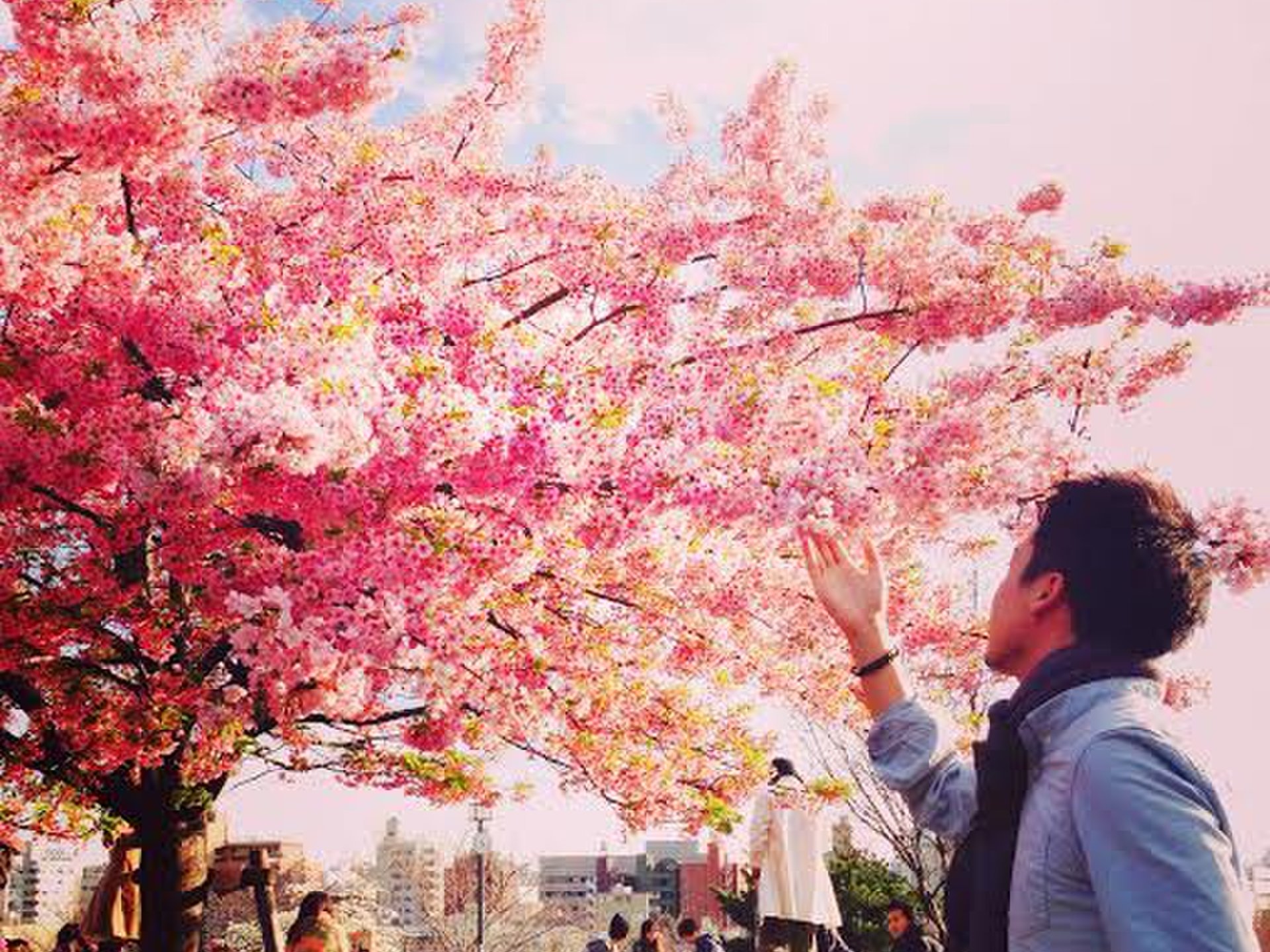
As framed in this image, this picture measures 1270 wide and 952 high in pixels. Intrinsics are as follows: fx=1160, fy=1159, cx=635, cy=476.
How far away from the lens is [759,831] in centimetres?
857

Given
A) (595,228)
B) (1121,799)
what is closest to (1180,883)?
(1121,799)

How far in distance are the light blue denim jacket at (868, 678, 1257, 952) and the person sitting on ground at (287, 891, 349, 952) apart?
19.5 feet

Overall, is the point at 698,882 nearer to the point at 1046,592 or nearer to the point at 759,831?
the point at 759,831

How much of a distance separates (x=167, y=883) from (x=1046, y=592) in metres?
9.28

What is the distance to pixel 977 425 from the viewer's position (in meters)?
7.07

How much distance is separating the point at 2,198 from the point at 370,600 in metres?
2.75

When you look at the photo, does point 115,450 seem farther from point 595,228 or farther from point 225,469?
point 595,228

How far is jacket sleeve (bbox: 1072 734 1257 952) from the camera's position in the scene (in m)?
1.34

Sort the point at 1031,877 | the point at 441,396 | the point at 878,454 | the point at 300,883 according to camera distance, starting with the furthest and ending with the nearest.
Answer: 1. the point at 300,883
2. the point at 878,454
3. the point at 441,396
4. the point at 1031,877

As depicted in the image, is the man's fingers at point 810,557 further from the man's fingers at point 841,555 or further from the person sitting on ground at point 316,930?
the person sitting on ground at point 316,930

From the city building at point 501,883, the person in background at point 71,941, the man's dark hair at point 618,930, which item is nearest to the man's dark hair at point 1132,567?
the man's dark hair at point 618,930

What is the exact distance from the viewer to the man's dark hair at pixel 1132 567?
69.8 inches

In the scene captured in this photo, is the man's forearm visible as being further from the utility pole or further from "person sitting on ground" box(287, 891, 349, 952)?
the utility pole

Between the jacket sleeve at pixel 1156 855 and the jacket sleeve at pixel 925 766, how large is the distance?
0.40 m
